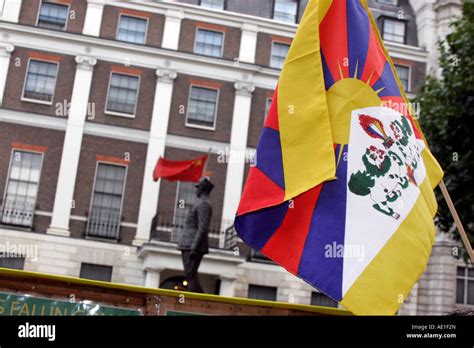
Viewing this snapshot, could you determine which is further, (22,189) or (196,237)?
(22,189)

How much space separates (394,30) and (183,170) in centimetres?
1548

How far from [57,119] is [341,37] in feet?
68.5

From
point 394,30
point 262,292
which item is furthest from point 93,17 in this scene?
point 394,30

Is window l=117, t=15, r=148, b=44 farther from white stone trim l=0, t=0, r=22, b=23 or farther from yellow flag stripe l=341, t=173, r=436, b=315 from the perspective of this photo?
yellow flag stripe l=341, t=173, r=436, b=315

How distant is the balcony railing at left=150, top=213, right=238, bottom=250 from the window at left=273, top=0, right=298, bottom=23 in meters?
9.75

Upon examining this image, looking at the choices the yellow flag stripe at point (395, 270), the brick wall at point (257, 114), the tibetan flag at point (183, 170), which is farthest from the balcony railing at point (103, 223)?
the yellow flag stripe at point (395, 270)

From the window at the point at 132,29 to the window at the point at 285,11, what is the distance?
19.4 feet

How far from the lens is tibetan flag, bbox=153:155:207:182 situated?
752 inches

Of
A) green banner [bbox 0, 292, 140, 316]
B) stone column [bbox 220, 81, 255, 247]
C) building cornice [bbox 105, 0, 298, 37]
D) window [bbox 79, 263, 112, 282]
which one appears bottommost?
green banner [bbox 0, 292, 140, 316]

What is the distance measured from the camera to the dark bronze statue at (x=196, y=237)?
1289 centimetres

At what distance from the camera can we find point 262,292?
25047 mm

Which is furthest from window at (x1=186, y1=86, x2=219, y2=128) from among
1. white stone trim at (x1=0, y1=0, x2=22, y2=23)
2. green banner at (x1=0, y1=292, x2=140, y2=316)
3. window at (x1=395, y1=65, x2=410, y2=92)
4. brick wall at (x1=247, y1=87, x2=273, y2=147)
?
green banner at (x1=0, y1=292, x2=140, y2=316)
